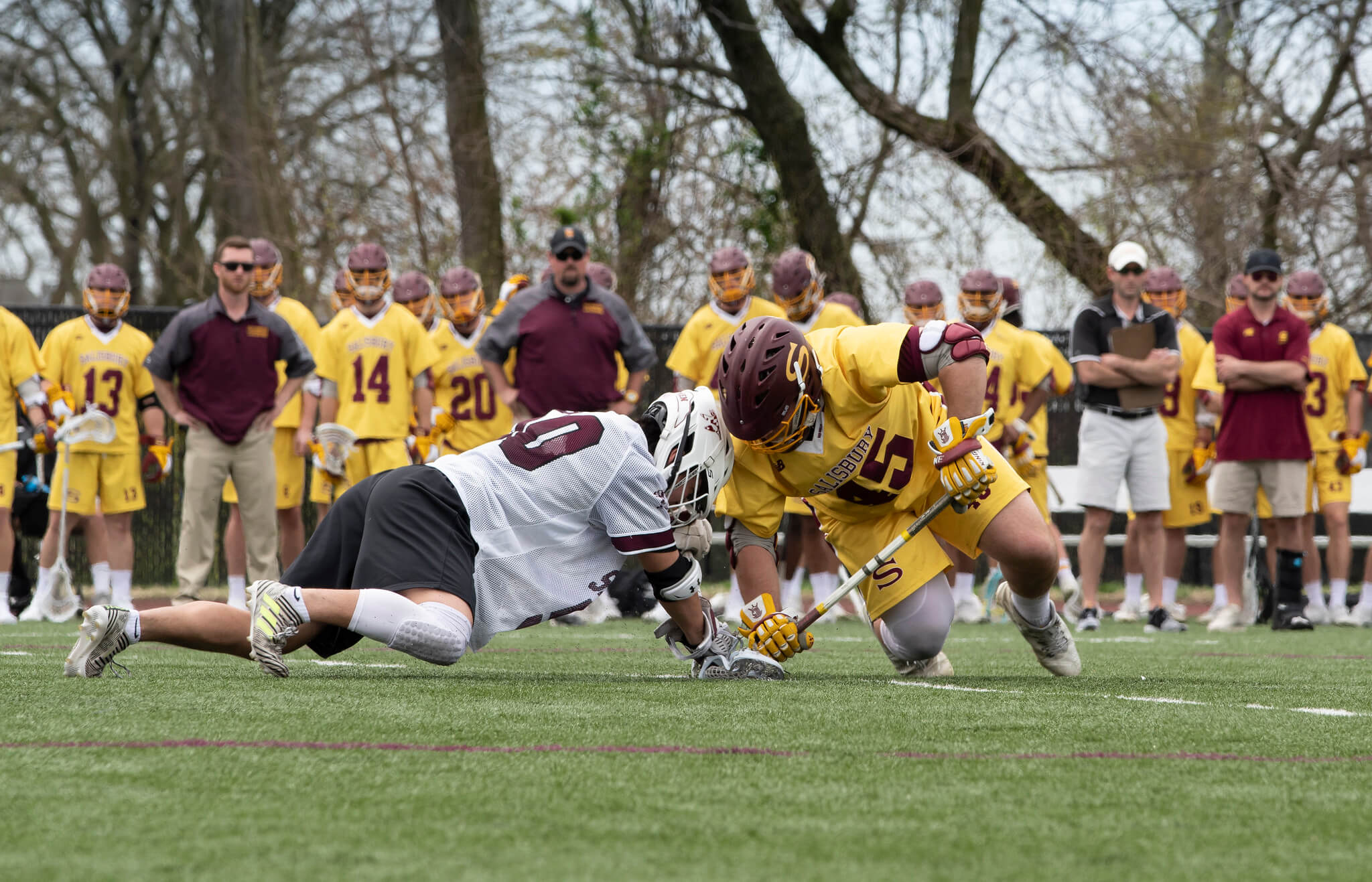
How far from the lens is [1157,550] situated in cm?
951

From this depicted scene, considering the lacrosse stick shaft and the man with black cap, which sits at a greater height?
the man with black cap

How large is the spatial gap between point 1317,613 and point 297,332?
6.78 metres

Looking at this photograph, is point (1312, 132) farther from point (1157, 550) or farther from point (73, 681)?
point (73, 681)

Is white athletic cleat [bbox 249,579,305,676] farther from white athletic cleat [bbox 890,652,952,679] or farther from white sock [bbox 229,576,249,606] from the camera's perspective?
Answer: white sock [bbox 229,576,249,606]

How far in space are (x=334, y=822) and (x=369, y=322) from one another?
24.5 feet

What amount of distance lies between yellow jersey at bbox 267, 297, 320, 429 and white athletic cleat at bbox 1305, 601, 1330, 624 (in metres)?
6.58

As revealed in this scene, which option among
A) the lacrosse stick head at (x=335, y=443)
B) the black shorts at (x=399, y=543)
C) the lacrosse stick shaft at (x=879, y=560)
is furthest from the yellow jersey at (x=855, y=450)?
the lacrosse stick head at (x=335, y=443)

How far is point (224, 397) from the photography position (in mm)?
8953

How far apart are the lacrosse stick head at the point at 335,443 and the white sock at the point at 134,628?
5160 mm

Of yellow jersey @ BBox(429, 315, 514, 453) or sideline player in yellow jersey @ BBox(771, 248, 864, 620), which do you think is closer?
sideline player in yellow jersey @ BBox(771, 248, 864, 620)

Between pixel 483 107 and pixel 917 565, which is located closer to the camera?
pixel 917 565

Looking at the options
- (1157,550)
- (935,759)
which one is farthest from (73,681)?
(1157,550)

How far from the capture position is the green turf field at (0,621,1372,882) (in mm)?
2406

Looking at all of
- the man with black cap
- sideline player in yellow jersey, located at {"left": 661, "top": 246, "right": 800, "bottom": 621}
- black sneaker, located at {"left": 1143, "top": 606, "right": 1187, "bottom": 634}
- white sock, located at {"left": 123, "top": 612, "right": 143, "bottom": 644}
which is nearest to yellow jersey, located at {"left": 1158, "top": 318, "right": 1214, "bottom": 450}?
black sneaker, located at {"left": 1143, "top": 606, "right": 1187, "bottom": 634}
